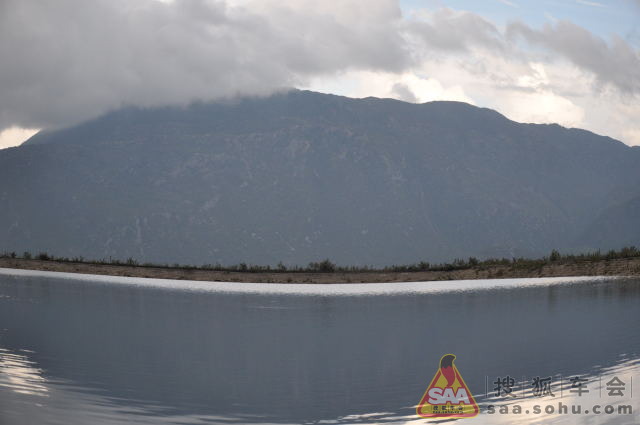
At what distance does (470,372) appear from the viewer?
64.7 feet

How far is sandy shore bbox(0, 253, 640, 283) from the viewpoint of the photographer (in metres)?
63.3

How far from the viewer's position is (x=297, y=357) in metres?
23.1

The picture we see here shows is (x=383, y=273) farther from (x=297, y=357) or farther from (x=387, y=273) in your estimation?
(x=297, y=357)

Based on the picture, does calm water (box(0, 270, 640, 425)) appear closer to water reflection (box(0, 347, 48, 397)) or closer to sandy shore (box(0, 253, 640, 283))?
water reflection (box(0, 347, 48, 397))

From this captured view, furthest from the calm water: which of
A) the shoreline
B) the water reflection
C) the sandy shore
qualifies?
the sandy shore

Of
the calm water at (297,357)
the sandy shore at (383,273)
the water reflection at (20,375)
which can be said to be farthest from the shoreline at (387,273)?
the water reflection at (20,375)

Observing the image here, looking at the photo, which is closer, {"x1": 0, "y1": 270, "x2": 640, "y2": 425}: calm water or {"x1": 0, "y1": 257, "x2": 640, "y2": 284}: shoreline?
{"x1": 0, "y1": 270, "x2": 640, "y2": 425}: calm water

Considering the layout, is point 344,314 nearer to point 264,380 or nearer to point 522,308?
point 522,308

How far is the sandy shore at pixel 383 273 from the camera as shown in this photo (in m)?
63.3

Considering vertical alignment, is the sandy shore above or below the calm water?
above

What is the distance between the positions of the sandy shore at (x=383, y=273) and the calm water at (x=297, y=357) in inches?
853

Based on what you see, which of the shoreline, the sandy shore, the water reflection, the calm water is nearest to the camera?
the calm water

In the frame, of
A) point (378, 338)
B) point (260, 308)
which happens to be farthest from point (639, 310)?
point (260, 308)

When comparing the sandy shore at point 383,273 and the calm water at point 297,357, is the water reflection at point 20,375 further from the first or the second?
the sandy shore at point 383,273
